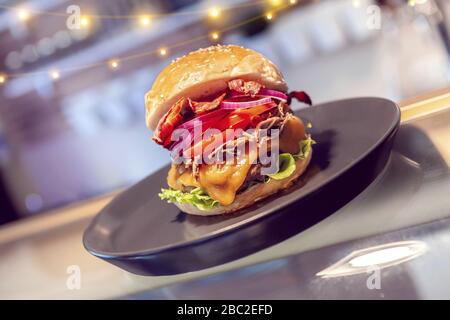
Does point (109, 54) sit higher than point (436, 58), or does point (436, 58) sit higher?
point (109, 54)

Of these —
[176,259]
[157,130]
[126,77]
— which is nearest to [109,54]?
[126,77]

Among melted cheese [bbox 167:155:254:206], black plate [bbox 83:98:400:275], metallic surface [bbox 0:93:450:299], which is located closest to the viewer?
metallic surface [bbox 0:93:450:299]

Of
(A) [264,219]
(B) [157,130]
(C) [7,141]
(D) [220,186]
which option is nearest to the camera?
(A) [264,219]

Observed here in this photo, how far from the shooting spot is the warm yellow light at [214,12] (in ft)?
9.19

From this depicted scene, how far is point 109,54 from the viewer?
3029 mm

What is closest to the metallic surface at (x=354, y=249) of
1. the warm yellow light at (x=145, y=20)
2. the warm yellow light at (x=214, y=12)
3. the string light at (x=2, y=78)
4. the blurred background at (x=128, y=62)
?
the blurred background at (x=128, y=62)

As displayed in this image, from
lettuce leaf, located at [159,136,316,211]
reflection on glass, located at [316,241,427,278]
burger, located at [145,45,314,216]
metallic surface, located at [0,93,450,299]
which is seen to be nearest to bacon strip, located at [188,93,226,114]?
burger, located at [145,45,314,216]

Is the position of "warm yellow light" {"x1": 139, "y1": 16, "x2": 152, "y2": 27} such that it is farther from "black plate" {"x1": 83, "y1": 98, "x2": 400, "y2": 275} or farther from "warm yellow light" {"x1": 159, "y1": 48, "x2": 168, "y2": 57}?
"black plate" {"x1": 83, "y1": 98, "x2": 400, "y2": 275}

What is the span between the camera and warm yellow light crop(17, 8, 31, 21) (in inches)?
120

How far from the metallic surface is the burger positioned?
21 cm

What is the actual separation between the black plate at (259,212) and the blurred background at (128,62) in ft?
3.80

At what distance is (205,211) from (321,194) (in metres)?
0.38
